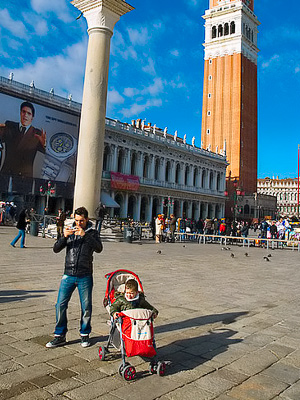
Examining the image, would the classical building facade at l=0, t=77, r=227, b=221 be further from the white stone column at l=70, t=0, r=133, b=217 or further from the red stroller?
the red stroller

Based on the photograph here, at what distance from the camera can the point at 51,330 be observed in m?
4.07

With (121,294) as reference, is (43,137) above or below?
above

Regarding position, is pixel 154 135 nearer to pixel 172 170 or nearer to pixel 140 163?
pixel 140 163

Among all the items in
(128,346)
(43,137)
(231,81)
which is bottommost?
(128,346)

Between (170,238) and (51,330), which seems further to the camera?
(170,238)

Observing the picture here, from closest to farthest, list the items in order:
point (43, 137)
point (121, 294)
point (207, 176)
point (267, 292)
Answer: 1. point (121, 294)
2. point (267, 292)
3. point (43, 137)
4. point (207, 176)

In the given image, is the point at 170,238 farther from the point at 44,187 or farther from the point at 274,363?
the point at 274,363

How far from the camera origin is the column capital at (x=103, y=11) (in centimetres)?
1242

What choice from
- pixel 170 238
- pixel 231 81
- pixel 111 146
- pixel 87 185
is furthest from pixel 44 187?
pixel 231 81

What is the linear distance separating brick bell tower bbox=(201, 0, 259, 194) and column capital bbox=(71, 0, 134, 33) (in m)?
45.7

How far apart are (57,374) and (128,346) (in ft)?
1.98

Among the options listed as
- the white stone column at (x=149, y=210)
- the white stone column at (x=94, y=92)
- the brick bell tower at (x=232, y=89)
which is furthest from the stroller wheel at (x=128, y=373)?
the brick bell tower at (x=232, y=89)

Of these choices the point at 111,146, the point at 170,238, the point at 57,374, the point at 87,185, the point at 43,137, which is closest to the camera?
the point at 57,374

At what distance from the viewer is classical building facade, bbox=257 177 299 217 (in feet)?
297
